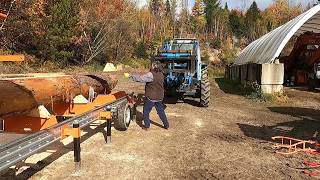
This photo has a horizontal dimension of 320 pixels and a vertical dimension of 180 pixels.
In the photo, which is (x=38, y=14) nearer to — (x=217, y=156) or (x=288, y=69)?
(x=288, y=69)

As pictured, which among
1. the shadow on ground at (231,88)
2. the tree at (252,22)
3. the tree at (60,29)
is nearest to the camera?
the shadow on ground at (231,88)

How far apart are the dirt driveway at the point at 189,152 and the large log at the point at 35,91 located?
3.21 ft

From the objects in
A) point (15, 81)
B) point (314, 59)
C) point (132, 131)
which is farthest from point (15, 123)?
point (314, 59)

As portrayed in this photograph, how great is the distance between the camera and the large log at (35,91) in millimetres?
6652

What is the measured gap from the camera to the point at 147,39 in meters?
51.3

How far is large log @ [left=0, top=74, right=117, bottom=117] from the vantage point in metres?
6.65

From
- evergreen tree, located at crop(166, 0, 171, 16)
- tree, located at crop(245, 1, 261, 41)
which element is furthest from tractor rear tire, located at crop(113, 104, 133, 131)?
tree, located at crop(245, 1, 261, 41)

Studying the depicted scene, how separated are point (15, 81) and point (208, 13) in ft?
210

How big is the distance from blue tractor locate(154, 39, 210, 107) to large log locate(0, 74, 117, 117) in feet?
18.7

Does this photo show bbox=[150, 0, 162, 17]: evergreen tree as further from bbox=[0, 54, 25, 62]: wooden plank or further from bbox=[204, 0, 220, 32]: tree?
bbox=[0, 54, 25, 62]: wooden plank

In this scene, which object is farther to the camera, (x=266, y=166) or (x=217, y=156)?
(x=217, y=156)

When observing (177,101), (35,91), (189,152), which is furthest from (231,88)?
(35,91)

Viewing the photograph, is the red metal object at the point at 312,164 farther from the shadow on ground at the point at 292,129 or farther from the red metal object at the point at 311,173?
the shadow on ground at the point at 292,129

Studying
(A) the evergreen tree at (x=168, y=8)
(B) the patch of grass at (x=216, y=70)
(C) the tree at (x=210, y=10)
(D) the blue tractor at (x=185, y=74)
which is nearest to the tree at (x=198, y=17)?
(C) the tree at (x=210, y=10)
